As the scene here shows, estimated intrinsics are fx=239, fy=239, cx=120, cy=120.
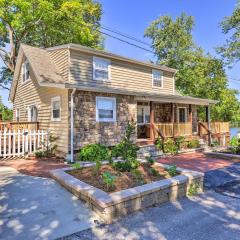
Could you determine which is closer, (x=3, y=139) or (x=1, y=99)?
(x=3, y=139)

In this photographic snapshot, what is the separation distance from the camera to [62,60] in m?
13.2

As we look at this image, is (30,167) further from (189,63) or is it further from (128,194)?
(189,63)


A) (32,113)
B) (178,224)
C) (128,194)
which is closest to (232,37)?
(32,113)

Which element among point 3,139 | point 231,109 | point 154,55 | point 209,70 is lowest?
point 3,139

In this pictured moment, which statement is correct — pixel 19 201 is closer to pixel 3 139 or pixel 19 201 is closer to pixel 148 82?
pixel 3 139

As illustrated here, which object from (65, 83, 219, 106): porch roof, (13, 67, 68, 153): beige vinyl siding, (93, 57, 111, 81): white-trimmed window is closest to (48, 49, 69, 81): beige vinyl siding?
(13, 67, 68, 153): beige vinyl siding

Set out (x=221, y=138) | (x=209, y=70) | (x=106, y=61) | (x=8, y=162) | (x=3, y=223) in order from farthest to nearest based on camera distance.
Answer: (x=209, y=70), (x=221, y=138), (x=106, y=61), (x=8, y=162), (x=3, y=223)

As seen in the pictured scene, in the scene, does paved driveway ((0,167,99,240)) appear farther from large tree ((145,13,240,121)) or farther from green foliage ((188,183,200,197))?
large tree ((145,13,240,121))

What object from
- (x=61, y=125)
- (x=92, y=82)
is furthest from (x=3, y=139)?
(x=92, y=82)

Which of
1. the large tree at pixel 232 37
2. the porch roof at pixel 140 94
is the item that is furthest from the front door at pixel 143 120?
the large tree at pixel 232 37

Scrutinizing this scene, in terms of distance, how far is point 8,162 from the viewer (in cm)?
1015

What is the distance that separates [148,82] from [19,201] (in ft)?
42.6

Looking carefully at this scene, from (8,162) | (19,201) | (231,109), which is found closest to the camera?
(19,201)

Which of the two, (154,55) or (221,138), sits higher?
(154,55)
